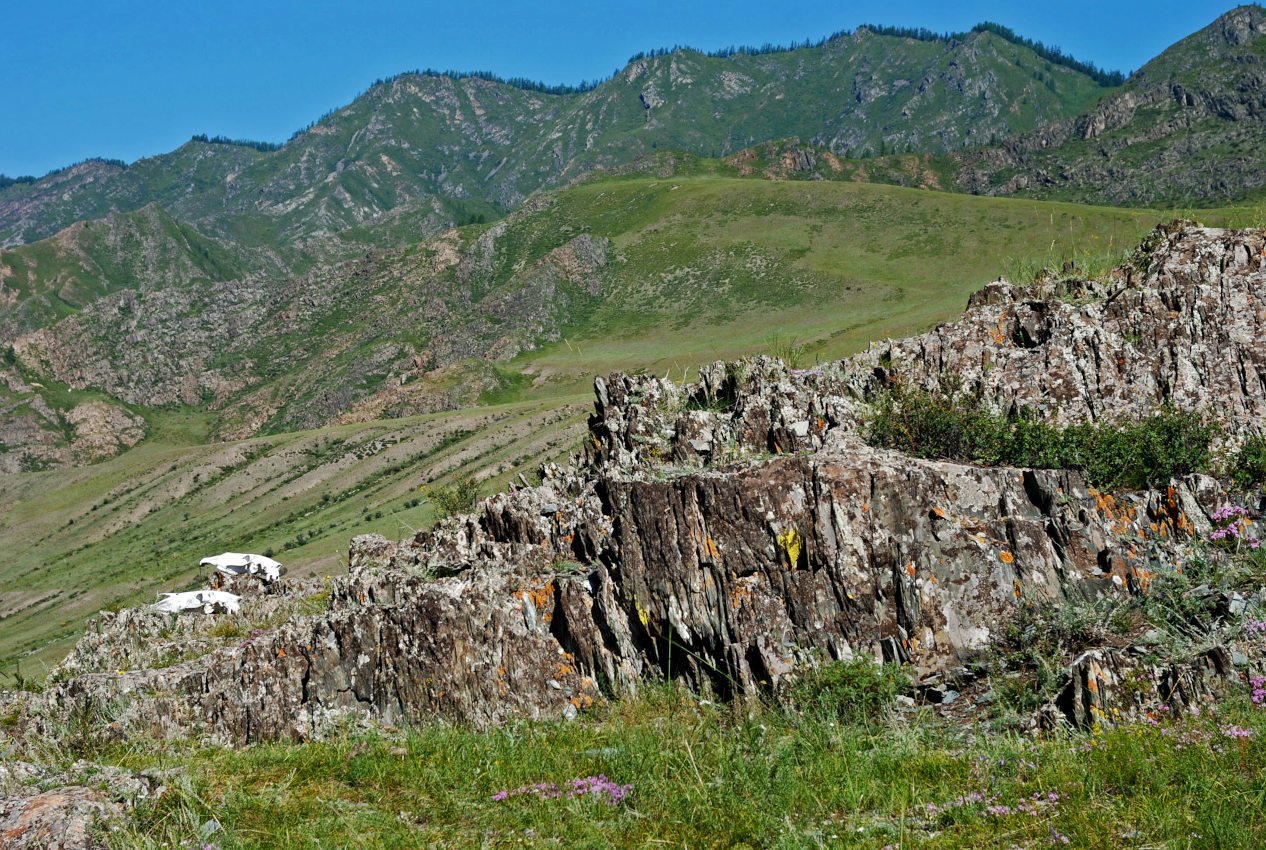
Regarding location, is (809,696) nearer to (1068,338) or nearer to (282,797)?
(282,797)

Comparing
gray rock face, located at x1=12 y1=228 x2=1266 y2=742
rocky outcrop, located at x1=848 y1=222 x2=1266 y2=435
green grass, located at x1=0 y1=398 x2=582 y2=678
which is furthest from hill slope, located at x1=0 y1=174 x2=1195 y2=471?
gray rock face, located at x1=12 y1=228 x2=1266 y2=742

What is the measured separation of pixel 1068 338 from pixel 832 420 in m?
4.12

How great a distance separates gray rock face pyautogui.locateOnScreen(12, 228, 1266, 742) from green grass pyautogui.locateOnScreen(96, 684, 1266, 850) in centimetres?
120

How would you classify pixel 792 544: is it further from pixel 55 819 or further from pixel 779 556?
pixel 55 819

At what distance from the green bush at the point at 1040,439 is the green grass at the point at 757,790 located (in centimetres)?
507

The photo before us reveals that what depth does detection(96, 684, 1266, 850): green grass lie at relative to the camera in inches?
181

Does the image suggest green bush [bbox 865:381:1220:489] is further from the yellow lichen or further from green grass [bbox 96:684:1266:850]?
green grass [bbox 96:684:1266:850]

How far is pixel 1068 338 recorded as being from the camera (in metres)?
12.7

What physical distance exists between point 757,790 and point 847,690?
92.8 inches

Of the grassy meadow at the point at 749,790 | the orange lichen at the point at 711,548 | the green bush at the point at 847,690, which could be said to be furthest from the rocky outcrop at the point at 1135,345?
the grassy meadow at the point at 749,790

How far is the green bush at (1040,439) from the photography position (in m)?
10.1

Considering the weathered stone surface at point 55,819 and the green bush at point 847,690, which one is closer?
the weathered stone surface at point 55,819

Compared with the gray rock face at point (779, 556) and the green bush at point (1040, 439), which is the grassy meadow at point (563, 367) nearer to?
the gray rock face at point (779, 556)

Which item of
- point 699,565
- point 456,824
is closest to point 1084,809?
point 456,824
